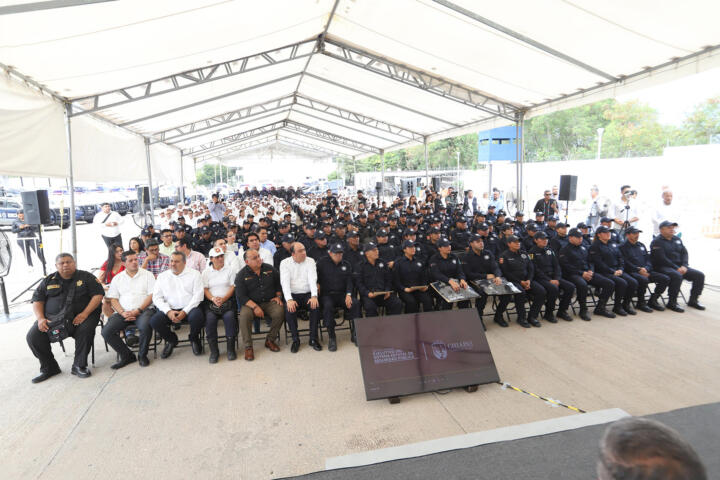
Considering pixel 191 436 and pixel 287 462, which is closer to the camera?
pixel 287 462

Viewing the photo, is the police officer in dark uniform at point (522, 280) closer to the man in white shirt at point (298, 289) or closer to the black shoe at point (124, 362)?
the man in white shirt at point (298, 289)

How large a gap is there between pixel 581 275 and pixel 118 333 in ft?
22.0

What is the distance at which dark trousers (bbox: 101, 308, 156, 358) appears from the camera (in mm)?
4480

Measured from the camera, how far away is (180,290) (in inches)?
188

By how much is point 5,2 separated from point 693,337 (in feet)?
28.1

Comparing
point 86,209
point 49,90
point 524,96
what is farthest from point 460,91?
point 86,209

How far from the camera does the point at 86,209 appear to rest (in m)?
20.8

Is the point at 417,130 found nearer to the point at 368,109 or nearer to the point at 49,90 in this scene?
the point at 368,109

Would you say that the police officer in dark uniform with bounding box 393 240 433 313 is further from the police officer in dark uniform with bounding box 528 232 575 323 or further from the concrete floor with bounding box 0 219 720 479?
the police officer in dark uniform with bounding box 528 232 575 323

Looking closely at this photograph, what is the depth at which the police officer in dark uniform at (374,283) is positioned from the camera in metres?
5.23

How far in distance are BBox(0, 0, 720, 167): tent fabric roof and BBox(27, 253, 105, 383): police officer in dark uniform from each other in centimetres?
278

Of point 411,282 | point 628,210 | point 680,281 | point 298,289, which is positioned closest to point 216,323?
point 298,289

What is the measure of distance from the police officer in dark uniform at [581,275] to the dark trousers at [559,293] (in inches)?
7.6

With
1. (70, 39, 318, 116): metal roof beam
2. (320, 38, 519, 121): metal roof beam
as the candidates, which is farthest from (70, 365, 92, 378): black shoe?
(320, 38, 519, 121): metal roof beam
